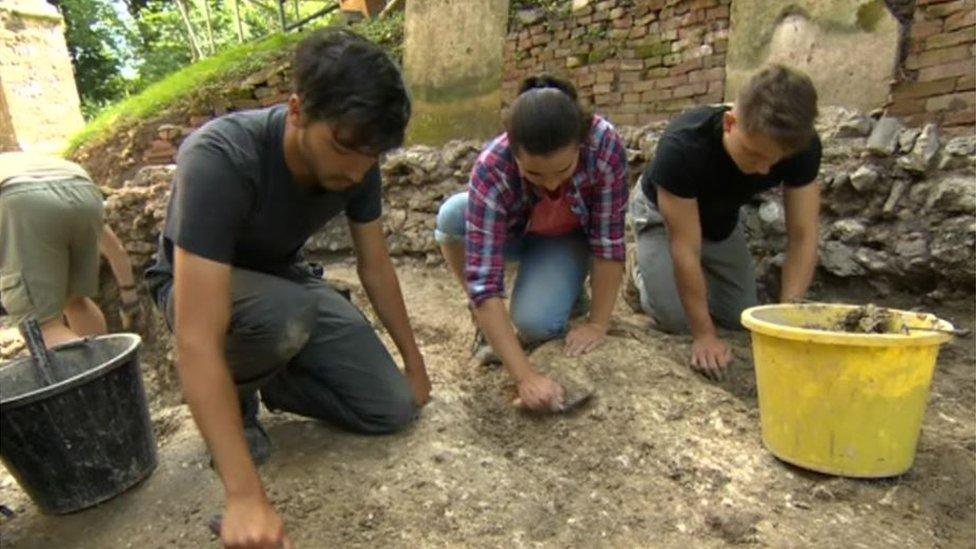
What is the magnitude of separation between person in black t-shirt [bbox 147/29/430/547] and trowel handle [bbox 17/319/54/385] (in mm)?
323

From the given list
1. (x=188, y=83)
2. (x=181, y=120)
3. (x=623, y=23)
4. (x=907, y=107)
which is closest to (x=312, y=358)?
(x=907, y=107)

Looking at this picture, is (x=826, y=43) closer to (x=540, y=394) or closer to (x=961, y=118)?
(x=961, y=118)

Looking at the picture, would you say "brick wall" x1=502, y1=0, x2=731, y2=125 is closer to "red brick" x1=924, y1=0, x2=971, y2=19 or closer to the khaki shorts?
"red brick" x1=924, y1=0, x2=971, y2=19

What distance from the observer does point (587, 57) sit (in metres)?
4.03

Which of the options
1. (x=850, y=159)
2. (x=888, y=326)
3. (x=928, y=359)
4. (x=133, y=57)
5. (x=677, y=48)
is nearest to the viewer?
(x=928, y=359)

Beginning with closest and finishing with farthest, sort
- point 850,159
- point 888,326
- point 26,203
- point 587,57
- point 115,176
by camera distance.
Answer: point 888,326 → point 26,203 → point 850,159 → point 587,57 → point 115,176

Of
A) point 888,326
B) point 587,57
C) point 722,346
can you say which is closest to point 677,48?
point 587,57

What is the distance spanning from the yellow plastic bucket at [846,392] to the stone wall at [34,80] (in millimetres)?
8109

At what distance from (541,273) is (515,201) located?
32cm

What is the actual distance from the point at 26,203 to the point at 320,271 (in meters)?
1.05

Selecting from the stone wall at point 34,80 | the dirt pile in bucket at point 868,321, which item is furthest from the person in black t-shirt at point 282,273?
the stone wall at point 34,80

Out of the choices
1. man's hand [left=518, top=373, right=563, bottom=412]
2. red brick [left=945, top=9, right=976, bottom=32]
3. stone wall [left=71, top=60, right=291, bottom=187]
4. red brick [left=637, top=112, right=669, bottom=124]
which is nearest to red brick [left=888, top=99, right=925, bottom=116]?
red brick [left=945, top=9, right=976, bottom=32]

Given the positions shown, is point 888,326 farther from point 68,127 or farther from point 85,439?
point 68,127

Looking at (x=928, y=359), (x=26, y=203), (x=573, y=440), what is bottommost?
(x=573, y=440)
